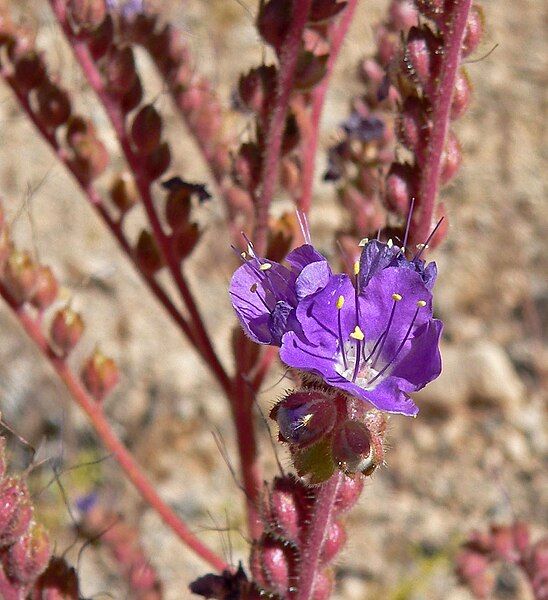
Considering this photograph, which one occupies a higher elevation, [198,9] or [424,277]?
[424,277]

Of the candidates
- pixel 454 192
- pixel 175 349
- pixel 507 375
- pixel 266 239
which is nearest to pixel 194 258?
pixel 175 349

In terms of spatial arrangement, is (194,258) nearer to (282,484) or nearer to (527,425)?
(527,425)

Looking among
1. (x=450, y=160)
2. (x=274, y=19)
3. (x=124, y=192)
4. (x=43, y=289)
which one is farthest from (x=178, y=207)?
(x=450, y=160)

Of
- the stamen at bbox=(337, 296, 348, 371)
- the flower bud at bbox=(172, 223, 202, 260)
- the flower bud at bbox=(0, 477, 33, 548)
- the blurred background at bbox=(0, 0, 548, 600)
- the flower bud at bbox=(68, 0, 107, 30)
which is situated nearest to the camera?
the stamen at bbox=(337, 296, 348, 371)

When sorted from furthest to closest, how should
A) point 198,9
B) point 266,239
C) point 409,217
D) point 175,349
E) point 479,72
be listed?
point 198,9
point 479,72
point 175,349
point 266,239
point 409,217

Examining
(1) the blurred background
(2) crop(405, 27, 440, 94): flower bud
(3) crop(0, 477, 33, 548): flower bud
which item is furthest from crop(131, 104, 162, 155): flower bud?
(1) the blurred background

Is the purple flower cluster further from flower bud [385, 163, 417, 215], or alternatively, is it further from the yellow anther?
flower bud [385, 163, 417, 215]
